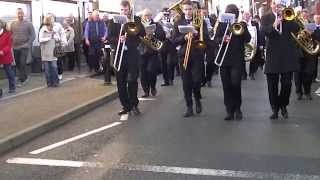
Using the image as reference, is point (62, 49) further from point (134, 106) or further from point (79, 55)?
point (134, 106)

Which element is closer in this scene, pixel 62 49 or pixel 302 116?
pixel 302 116

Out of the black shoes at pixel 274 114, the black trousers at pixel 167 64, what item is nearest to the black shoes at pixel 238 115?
the black shoes at pixel 274 114

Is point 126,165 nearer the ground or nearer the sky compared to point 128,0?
nearer the ground

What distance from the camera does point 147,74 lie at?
532 inches

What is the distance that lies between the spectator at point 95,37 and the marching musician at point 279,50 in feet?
26.9

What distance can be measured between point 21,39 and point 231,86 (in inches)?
242

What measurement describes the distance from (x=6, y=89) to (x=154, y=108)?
3860 millimetres

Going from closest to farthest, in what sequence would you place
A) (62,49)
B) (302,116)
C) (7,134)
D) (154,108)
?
(7,134)
(302,116)
(154,108)
(62,49)

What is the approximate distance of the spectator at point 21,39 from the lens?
1473 centimetres

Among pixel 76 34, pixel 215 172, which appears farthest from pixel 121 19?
pixel 76 34

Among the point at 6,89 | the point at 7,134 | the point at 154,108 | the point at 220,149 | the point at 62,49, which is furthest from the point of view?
the point at 62,49

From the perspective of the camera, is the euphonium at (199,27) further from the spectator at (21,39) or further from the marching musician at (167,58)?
the spectator at (21,39)

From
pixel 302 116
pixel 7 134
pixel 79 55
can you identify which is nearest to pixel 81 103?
pixel 7 134

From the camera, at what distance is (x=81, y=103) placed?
38.9ft
